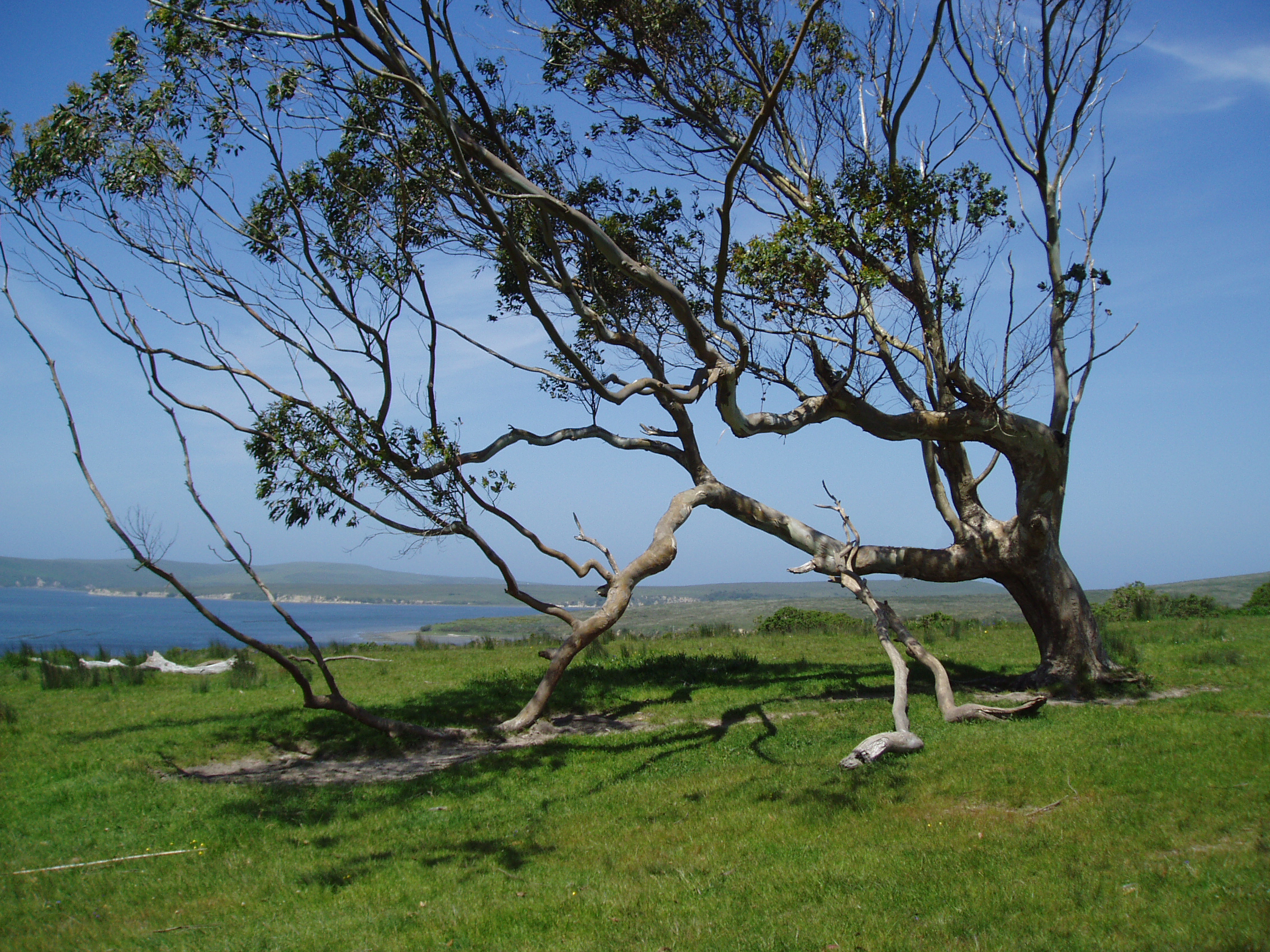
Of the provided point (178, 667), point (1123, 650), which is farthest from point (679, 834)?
point (178, 667)

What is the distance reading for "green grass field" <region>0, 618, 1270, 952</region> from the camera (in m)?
4.51

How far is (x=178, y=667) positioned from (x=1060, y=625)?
15223mm

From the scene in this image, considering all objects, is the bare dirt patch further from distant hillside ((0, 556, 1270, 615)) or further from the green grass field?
distant hillside ((0, 556, 1270, 615))

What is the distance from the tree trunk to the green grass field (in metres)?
0.84

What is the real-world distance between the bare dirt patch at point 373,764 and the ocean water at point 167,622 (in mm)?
11111

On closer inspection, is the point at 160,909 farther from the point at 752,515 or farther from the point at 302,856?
the point at 752,515

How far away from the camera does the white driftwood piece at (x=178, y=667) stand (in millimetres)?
15336

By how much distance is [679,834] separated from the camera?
21.0 feet

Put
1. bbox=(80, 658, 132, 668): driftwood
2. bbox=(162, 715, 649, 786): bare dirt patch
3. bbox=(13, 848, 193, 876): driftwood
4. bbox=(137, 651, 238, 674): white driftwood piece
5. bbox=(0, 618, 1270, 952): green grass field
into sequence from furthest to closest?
bbox=(137, 651, 238, 674): white driftwood piece → bbox=(80, 658, 132, 668): driftwood → bbox=(162, 715, 649, 786): bare dirt patch → bbox=(13, 848, 193, 876): driftwood → bbox=(0, 618, 1270, 952): green grass field

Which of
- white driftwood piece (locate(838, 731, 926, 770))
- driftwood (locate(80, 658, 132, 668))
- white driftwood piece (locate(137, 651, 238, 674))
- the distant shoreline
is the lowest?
the distant shoreline

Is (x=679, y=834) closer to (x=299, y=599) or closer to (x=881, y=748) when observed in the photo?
(x=881, y=748)

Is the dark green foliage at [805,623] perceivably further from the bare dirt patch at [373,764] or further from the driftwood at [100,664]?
the driftwood at [100,664]

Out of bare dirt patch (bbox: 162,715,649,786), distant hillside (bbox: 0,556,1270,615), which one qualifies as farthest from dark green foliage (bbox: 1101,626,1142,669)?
distant hillside (bbox: 0,556,1270,615)

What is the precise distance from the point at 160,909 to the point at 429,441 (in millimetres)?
5403
